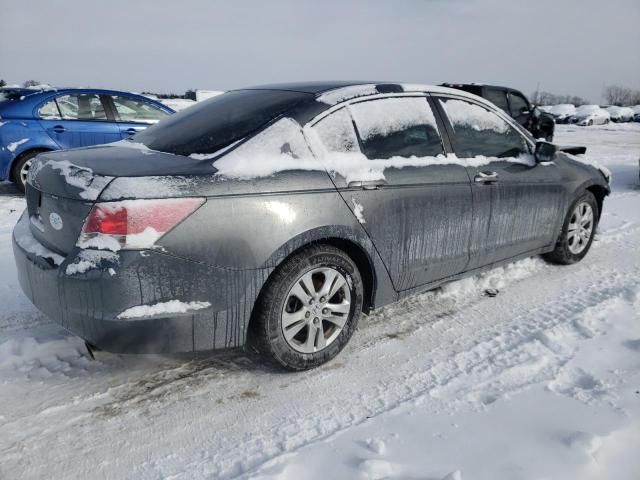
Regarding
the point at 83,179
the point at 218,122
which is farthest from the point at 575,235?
the point at 83,179

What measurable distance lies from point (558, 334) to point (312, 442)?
1.76 meters

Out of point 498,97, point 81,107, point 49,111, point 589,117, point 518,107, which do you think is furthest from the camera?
point 589,117

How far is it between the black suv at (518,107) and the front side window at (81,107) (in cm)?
728

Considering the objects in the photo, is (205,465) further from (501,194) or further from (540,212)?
(540,212)

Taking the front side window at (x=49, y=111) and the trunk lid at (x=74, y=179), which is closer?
the trunk lid at (x=74, y=179)

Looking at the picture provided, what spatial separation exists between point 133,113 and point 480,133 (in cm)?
588

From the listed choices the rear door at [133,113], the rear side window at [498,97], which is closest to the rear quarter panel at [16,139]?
the rear door at [133,113]

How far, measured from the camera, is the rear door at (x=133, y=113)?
25.0 feet

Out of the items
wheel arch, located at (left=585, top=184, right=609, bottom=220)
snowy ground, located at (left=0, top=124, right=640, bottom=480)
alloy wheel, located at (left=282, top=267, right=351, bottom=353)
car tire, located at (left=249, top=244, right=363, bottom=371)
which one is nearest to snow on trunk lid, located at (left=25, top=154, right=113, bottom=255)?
snowy ground, located at (left=0, top=124, right=640, bottom=480)

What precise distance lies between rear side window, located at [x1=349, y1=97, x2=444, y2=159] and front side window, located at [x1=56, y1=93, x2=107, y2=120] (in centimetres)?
570

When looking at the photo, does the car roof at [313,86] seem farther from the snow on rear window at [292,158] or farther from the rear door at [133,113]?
the rear door at [133,113]

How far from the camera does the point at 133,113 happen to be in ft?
25.7

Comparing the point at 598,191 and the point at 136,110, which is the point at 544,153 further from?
the point at 136,110

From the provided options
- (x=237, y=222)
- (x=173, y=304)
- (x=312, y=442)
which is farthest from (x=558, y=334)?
(x=173, y=304)
